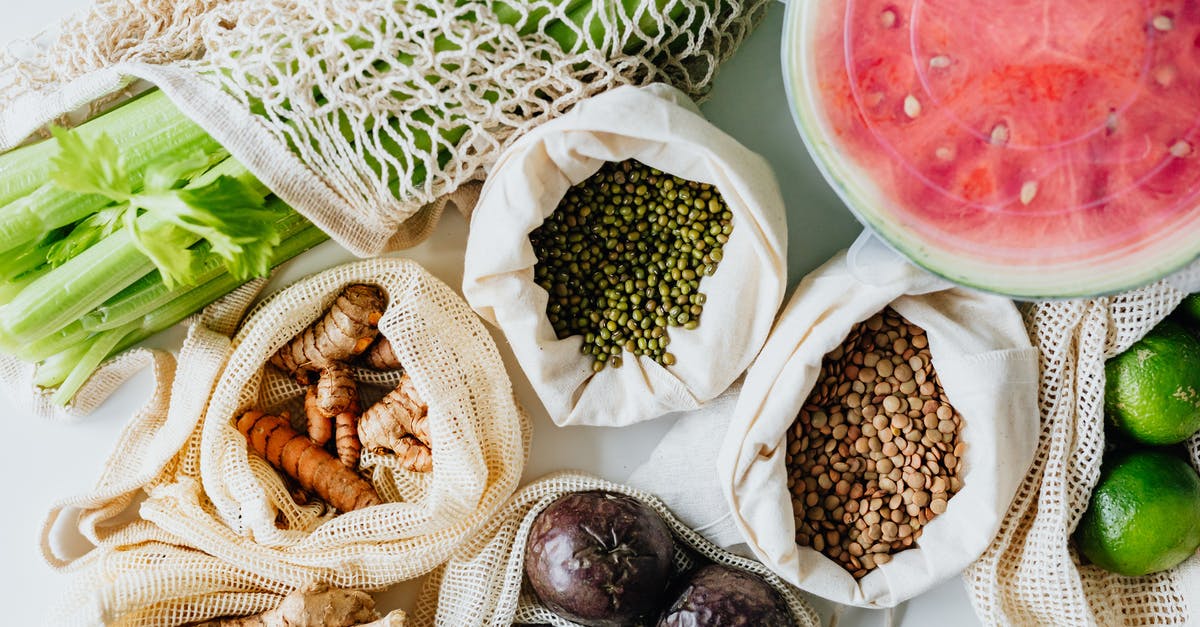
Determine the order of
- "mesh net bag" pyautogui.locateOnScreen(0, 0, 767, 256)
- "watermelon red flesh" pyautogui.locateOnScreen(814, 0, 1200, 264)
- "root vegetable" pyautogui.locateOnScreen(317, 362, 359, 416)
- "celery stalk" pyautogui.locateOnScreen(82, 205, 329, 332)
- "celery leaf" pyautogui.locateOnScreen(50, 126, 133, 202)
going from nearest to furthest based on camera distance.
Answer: "watermelon red flesh" pyautogui.locateOnScreen(814, 0, 1200, 264) → "celery leaf" pyautogui.locateOnScreen(50, 126, 133, 202) → "mesh net bag" pyautogui.locateOnScreen(0, 0, 767, 256) → "celery stalk" pyautogui.locateOnScreen(82, 205, 329, 332) → "root vegetable" pyautogui.locateOnScreen(317, 362, 359, 416)

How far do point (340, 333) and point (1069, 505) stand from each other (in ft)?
3.85

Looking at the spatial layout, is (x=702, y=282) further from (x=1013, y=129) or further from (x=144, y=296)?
(x=144, y=296)

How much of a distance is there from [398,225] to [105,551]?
0.73 metres

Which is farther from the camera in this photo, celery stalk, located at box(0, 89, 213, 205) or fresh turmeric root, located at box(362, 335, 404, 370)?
fresh turmeric root, located at box(362, 335, 404, 370)

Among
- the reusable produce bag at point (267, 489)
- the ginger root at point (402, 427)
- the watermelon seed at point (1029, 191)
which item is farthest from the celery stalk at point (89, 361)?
the watermelon seed at point (1029, 191)

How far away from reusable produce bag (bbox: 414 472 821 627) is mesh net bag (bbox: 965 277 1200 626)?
317 millimetres

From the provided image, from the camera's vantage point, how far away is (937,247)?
1.07 meters

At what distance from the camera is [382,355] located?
4.88ft

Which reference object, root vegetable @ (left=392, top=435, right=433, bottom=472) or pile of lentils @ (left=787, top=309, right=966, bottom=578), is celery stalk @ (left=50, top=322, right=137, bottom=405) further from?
pile of lentils @ (left=787, top=309, right=966, bottom=578)

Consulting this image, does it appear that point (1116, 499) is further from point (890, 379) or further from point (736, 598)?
point (736, 598)

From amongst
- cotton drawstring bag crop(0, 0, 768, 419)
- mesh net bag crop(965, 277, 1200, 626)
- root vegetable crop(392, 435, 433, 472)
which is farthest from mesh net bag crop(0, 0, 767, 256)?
mesh net bag crop(965, 277, 1200, 626)

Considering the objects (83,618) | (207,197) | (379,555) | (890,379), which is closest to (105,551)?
(83,618)

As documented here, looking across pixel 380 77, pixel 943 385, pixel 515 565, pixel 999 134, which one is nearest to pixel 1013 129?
pixel 999 134

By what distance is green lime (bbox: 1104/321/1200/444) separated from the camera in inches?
49.8
